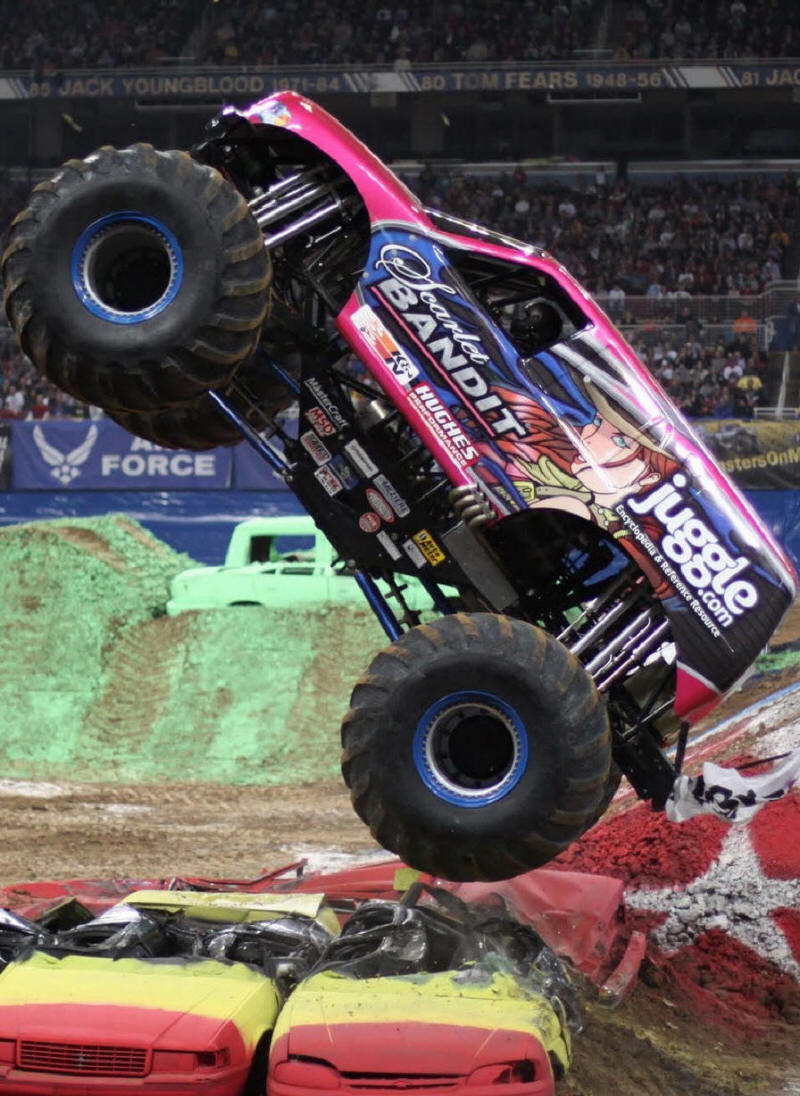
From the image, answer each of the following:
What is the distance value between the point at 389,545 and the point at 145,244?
1.75 metres

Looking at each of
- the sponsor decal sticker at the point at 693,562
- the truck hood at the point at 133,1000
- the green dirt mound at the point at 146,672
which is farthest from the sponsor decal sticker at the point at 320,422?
the green dirt mound at the point at 146,672

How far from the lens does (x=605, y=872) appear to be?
868cm

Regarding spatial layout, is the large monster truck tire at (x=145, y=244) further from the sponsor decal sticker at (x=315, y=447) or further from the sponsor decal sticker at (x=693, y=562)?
the sponsor decal sticker at (x=693, y=562)

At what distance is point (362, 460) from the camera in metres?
6.85

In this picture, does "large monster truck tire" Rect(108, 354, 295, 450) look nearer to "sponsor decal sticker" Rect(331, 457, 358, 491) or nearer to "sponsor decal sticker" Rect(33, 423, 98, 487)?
"sponsor decal sticker" Rect(331, 457, 358, 491)

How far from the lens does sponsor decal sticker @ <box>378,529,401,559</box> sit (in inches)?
269

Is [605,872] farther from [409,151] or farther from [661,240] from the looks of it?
[409,151]

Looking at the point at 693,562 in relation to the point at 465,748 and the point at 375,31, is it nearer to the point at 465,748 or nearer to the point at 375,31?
the point at 465,748

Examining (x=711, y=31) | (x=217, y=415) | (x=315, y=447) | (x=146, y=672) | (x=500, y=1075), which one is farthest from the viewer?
(x=711, y=31)

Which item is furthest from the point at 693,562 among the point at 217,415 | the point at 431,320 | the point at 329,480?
the point at 217,415

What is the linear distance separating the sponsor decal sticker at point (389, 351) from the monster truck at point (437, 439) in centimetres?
1

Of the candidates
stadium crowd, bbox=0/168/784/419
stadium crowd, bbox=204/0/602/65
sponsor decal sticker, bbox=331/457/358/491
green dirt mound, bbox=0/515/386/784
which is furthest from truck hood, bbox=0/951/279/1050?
stadium crowd, bbox=204/0/602/65

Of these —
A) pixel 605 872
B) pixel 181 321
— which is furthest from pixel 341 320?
pixel 605 872

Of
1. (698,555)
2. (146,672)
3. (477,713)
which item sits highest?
(698,555)
